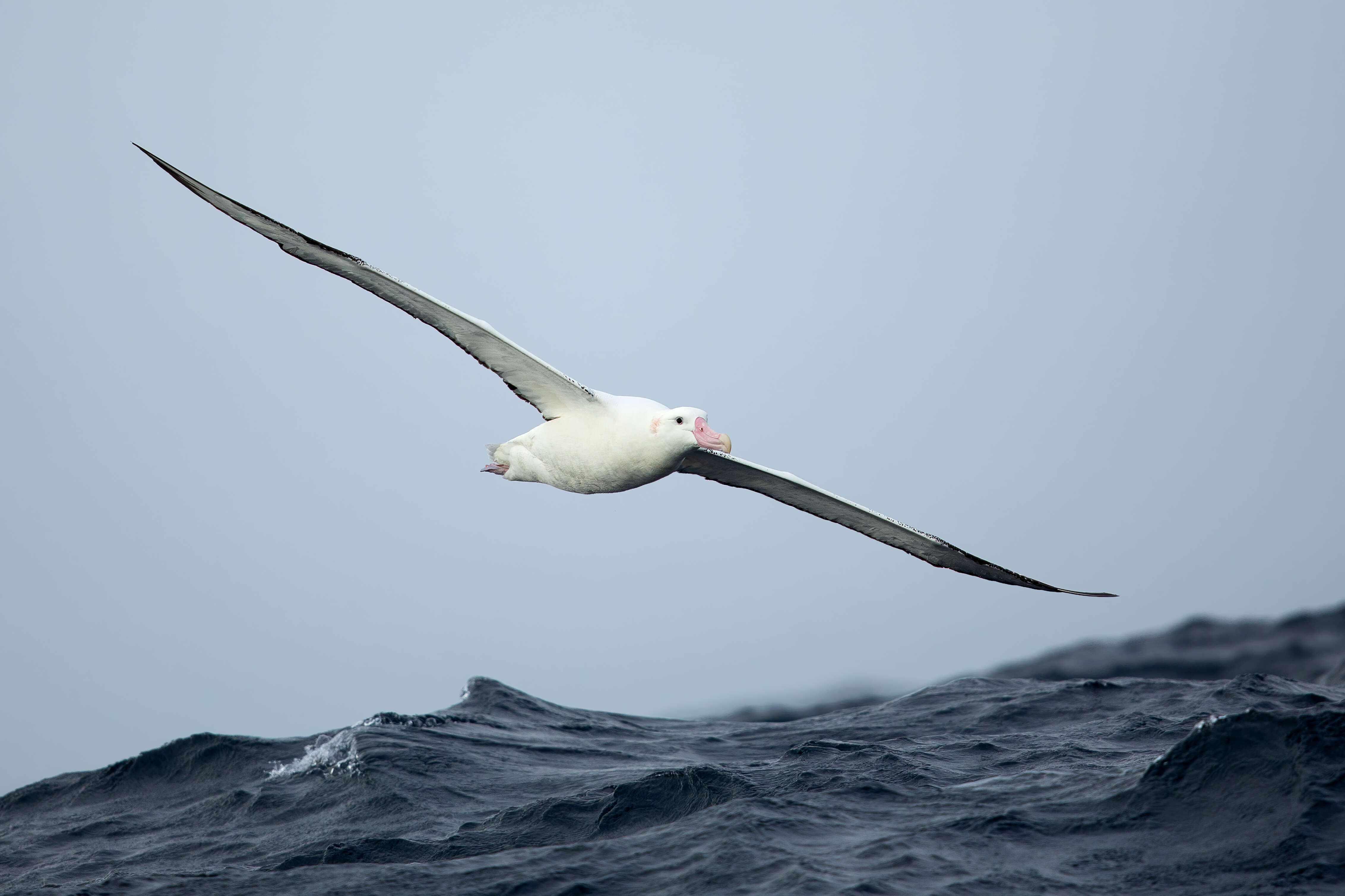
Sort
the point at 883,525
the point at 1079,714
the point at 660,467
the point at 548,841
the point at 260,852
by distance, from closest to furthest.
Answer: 1. the point at 548,841
2. the point at 260,852
3. the point at 660,467
4. the point at 883,525
5. the point at 1079,714

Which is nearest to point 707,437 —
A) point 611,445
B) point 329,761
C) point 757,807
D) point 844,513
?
point 611,445

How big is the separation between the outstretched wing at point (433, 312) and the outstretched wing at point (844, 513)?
1.21 metres

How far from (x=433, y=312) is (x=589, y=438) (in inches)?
56.8

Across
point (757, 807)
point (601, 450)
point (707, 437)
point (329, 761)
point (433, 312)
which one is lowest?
point (757, 807)

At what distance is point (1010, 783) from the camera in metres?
7.90

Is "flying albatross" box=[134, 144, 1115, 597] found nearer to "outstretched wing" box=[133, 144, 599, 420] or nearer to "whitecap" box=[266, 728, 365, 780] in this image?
"outstretched wing" box=[133, 144, 599, 420]

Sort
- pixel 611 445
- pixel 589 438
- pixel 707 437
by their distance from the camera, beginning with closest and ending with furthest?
pixel 707 437, pixel 611 445, pixel 589 438

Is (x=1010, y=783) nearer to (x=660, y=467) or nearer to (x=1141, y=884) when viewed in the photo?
(x=1141, y=884)

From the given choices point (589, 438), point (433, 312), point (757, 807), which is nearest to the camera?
point (757, 807)

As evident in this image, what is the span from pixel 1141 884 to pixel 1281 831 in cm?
103

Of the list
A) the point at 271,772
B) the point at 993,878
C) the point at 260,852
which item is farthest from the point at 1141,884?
the point at 271,772

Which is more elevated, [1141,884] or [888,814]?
[888,814]

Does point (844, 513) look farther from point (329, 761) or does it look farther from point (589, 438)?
point (329, 761)

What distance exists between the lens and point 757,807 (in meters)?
7.35
